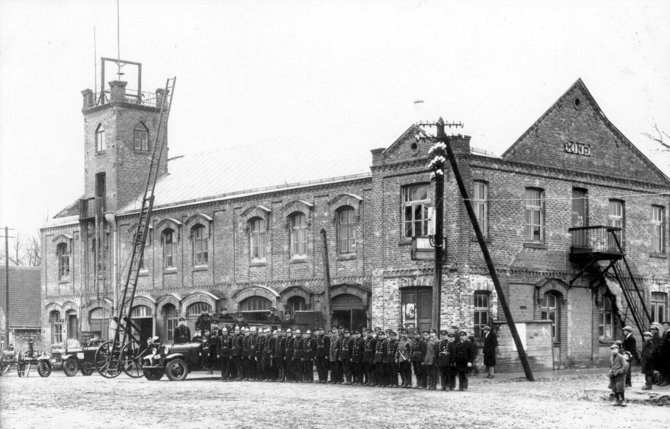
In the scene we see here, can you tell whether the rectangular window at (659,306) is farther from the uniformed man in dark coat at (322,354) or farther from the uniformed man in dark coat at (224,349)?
the uniformed man in dark coat at (224,349)

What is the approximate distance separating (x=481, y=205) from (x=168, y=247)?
1568 centimetres

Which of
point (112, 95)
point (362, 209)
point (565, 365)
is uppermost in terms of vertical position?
point (112, 95)

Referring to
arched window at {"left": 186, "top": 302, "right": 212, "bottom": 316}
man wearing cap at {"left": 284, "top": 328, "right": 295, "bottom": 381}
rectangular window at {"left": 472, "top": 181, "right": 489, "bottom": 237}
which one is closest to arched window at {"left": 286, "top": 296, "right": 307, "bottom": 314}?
arched window at {"left": 186, "top": 302, "right": 212, "bottom": 316}

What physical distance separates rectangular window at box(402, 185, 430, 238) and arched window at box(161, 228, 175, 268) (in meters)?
13.2

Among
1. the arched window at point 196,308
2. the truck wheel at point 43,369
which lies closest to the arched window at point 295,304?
the arched window at point 196,308

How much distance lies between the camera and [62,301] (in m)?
46.6

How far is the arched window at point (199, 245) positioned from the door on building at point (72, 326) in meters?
9.13

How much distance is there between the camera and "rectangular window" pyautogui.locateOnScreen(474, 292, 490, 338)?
3020 centimetres

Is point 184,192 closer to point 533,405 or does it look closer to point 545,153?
point 545,153

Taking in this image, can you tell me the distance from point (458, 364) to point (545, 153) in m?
11.2

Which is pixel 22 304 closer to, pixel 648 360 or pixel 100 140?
pixel 100 140

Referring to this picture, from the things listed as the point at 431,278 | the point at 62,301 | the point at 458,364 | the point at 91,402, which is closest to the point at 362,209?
the point at 431,278

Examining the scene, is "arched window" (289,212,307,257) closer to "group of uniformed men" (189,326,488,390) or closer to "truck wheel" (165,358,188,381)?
"group of uniformed men" (189,326,488,390)

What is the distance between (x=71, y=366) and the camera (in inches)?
1254
